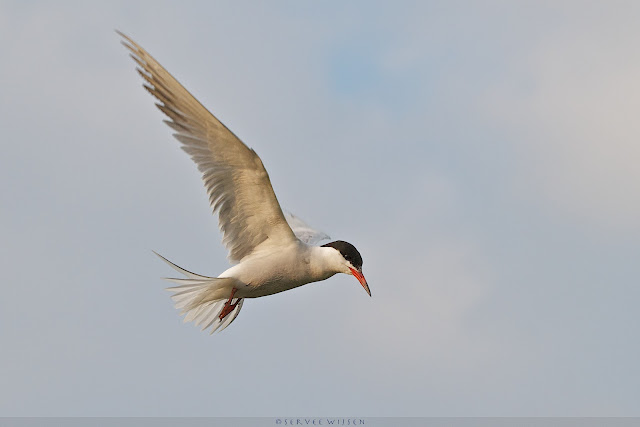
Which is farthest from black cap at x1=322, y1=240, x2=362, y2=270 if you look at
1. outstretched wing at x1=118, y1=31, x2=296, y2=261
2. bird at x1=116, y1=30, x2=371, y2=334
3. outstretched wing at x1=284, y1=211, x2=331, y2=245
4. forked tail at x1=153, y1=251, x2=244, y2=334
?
outstretched wing at x1=284, y1=211, x2=331, y2=245

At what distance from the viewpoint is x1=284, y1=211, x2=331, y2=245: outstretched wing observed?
12406mm

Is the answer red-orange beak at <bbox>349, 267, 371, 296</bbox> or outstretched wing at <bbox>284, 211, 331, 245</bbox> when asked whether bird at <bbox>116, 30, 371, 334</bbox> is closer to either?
red-orange beak at <bbox>349, 267, 371, 296</bbox>

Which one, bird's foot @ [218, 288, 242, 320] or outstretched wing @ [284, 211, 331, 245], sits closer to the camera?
bird's foot @ [218, 288, 242, 320]

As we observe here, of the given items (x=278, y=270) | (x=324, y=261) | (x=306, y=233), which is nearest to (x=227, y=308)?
(x=278, y=270)

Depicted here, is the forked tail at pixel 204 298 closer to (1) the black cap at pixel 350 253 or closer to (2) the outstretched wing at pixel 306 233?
(1) the black cap at pixel 350 253

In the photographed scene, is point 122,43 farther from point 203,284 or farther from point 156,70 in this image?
point 203,284

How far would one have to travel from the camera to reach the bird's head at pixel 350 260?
34.0ft

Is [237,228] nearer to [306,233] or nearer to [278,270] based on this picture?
[278,270]

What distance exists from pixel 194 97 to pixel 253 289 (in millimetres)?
2087

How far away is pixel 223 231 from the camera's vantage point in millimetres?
10609

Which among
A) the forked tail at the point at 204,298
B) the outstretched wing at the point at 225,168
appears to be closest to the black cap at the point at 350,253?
the outstretched wing at the point at 225,168

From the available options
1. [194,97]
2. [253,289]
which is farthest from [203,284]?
[194,97]

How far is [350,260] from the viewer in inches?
408

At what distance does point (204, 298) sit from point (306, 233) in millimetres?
2360
